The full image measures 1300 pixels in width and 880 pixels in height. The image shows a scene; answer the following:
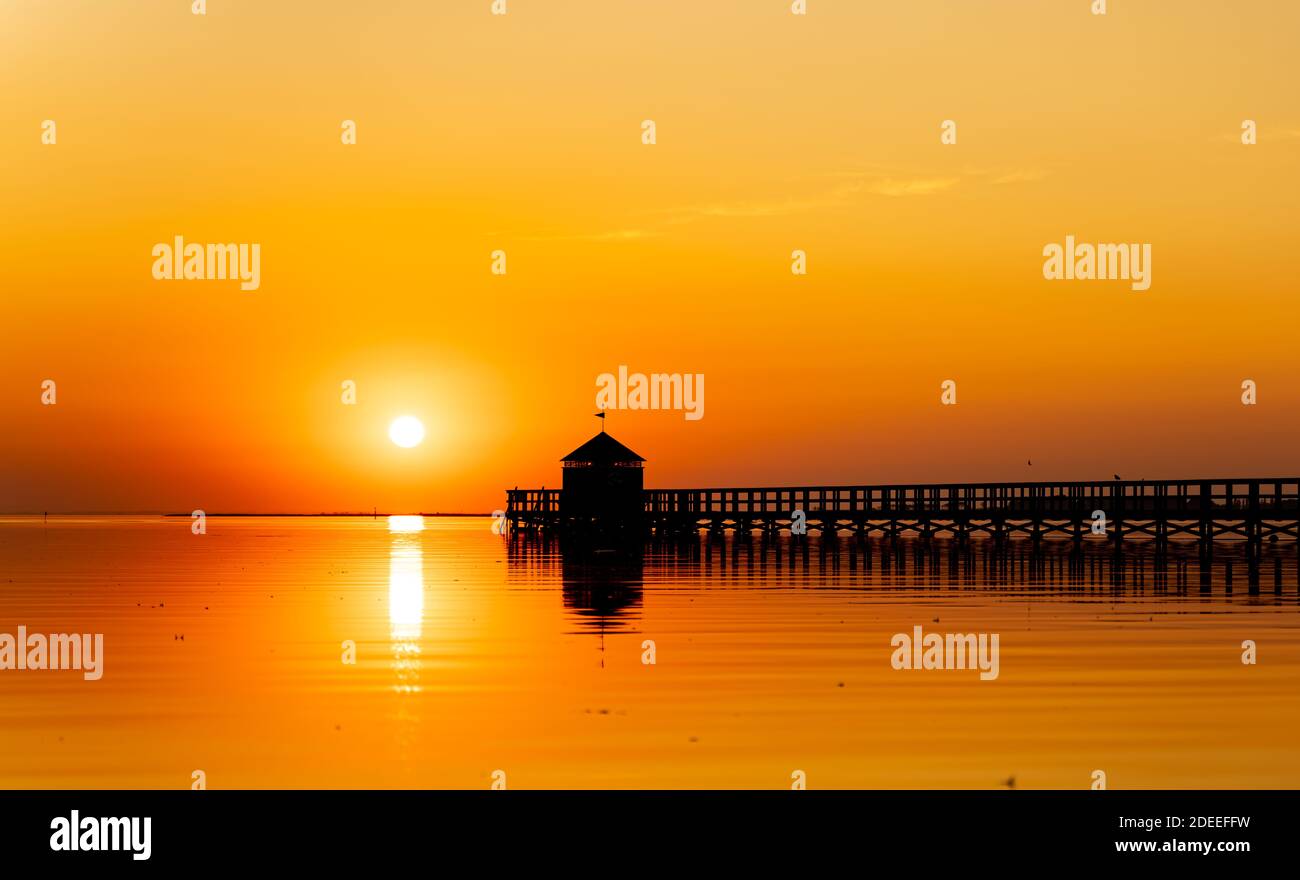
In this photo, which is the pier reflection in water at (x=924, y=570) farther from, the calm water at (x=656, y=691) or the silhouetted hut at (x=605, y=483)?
the silhouetted hut at (x=605, y=483)

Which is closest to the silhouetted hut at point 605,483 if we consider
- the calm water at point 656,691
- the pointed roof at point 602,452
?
the pointed roof at point 602,452

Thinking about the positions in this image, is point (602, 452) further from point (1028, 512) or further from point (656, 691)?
point (656, 691)

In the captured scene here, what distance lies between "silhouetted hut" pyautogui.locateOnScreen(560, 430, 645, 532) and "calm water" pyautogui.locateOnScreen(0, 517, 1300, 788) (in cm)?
4298

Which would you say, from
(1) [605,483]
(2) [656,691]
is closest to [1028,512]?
(1) [605,483]

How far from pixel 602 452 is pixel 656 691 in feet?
206

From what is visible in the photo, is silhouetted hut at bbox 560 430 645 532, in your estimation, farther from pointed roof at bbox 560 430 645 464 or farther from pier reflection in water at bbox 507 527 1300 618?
pier reflection in water at bbox 507 527 1300 618

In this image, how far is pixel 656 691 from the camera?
59.7 feet

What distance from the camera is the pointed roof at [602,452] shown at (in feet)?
265

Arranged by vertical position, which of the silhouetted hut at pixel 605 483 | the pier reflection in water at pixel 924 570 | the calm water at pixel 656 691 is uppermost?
the silhouetted hut at pixel 605 483

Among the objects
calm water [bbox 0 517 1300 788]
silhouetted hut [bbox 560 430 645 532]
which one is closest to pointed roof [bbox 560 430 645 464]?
silhouetted hut [bbox 560 430 645 532]

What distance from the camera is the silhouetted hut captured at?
3159 inches

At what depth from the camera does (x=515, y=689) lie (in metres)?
18.5
